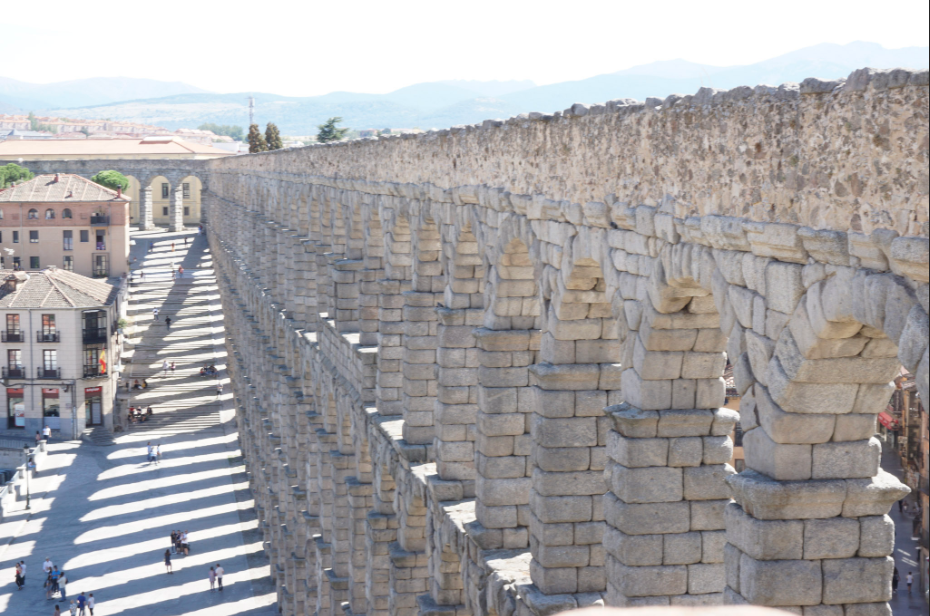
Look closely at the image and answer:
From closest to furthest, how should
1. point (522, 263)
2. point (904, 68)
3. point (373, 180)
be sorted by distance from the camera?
A: point (904, 68), point (522, 263), point (373, 180)

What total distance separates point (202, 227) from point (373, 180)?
93297mm

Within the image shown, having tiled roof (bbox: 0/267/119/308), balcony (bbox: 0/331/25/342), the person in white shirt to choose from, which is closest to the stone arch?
the person in white shirt

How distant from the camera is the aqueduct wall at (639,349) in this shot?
7.72 m

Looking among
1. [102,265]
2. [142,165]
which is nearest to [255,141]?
[142,165]

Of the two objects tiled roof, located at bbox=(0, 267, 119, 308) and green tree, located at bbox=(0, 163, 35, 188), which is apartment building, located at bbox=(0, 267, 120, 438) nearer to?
tiled roof, located at bbox=(0, 267, 119, 308)

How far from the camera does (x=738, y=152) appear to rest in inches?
355

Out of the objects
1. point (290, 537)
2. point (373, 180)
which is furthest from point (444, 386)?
point (290, 537)

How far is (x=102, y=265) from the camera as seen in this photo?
80.6 metres

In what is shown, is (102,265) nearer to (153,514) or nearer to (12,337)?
(12,337)

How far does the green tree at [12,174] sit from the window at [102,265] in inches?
996

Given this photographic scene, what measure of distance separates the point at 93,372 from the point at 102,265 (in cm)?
2108

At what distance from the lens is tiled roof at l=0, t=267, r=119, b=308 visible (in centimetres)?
6069

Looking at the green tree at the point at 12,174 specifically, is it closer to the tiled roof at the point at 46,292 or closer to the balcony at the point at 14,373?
the tiled roof at the point at 46,292

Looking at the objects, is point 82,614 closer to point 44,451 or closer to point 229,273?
point 44,451
